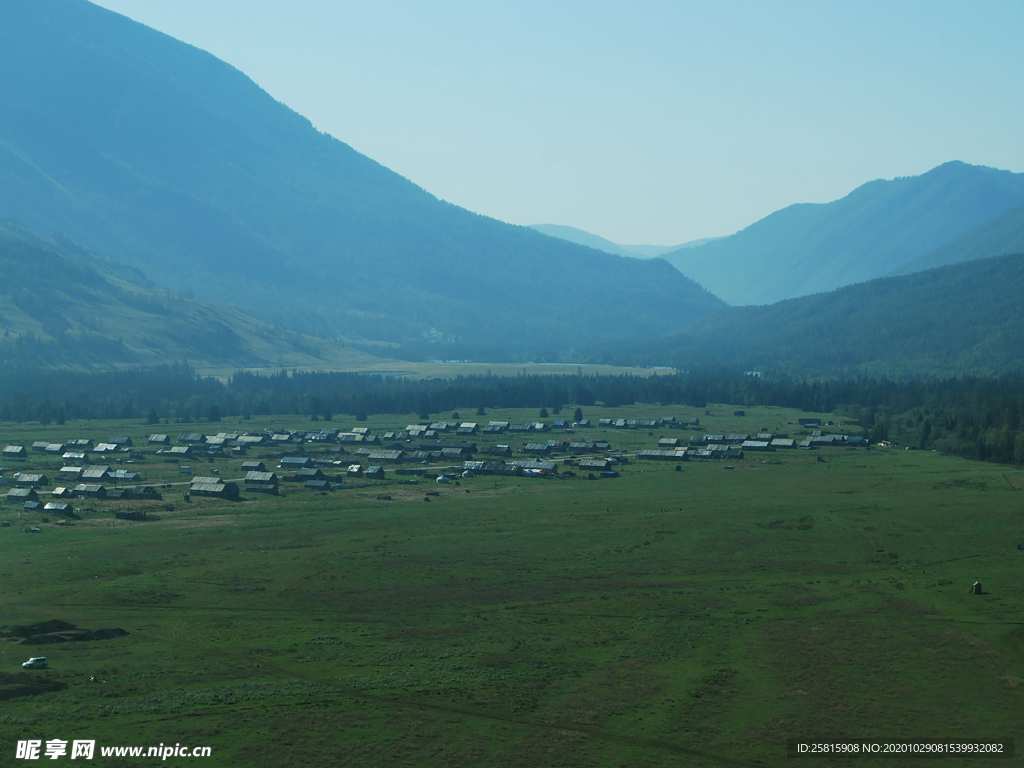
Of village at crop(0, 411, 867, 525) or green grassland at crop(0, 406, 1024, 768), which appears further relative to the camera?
village at crop(0, 411, 867, 525)

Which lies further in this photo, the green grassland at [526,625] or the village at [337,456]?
the village at [337,456]

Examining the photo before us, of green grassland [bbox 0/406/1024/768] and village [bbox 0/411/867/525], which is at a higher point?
village [bbox 0/411/867/525]

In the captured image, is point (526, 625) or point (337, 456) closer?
point (526, 625)

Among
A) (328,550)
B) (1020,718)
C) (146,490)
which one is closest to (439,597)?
(328,550)

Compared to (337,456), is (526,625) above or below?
below

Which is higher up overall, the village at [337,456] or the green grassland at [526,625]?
the village at [337,456]
